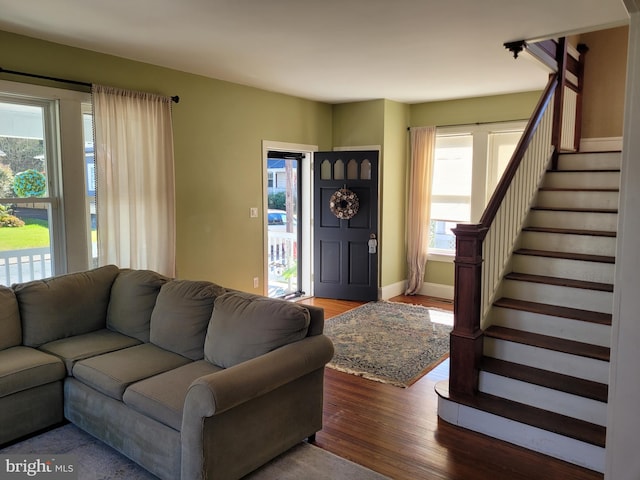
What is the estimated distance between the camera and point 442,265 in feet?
21.4

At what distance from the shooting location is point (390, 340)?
4648 mm

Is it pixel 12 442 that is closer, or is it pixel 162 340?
pixel 12 442

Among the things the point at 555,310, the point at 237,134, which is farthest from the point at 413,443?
the point at 237,134

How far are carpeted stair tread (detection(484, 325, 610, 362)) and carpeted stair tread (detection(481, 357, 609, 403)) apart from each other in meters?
0.15

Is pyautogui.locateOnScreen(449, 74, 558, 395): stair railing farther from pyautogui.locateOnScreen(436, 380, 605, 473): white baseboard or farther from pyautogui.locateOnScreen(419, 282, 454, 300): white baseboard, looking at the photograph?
pyautogui.locateOnScreen(419, 282, 454, 300): white baseboard

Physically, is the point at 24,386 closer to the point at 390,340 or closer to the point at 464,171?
the point at 390,340

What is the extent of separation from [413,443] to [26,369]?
2294mm

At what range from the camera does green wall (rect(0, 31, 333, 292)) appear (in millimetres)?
4184

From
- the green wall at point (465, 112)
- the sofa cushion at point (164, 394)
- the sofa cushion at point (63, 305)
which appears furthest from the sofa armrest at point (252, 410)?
the green wall at point (465, 112)

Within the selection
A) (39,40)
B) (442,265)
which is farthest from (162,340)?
(442,265)

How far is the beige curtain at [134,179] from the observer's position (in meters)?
3.91

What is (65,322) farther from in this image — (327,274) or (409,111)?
(409,111)

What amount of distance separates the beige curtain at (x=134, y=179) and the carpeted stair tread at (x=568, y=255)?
3.08m

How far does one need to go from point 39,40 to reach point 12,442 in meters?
2.83
